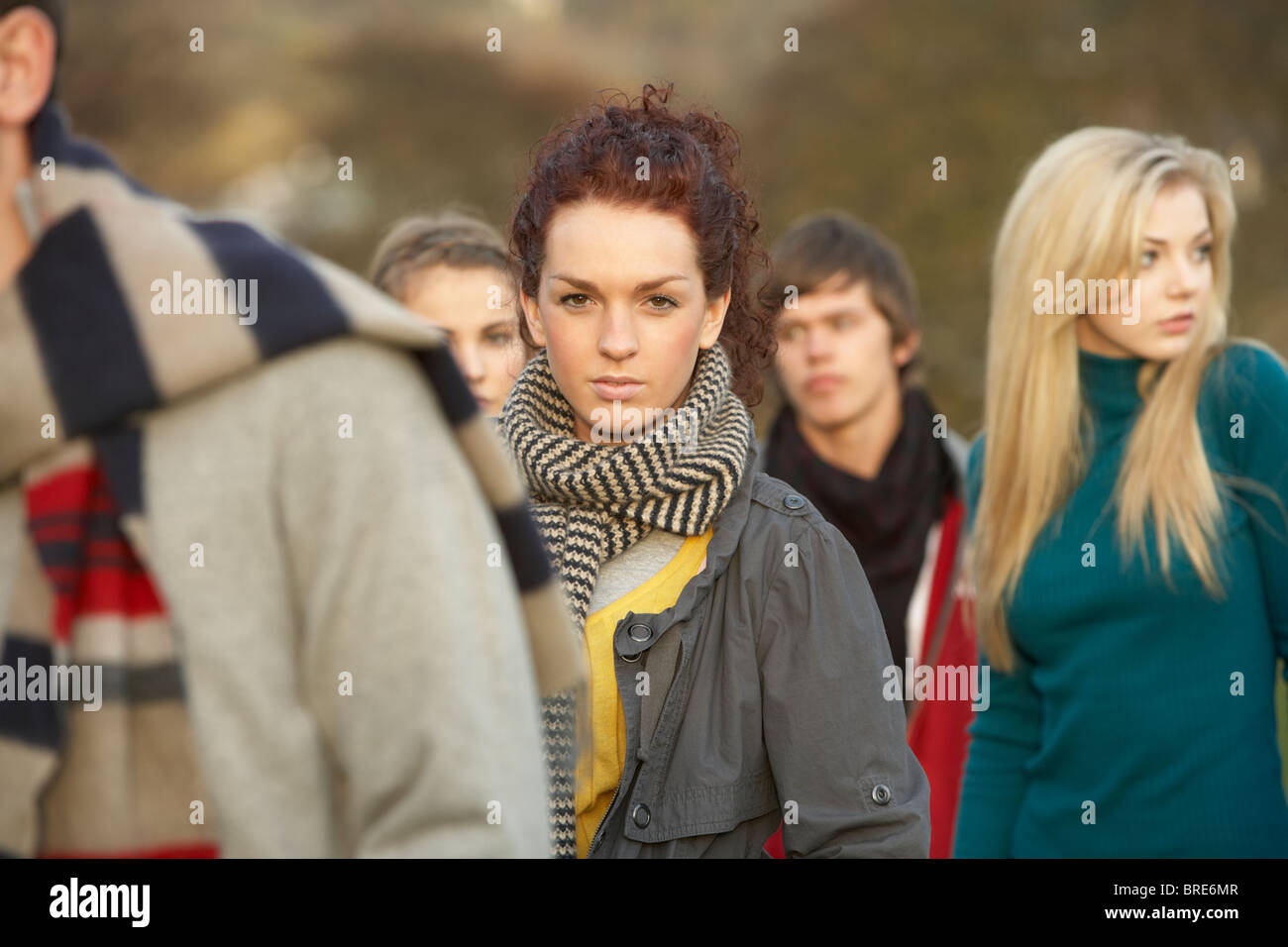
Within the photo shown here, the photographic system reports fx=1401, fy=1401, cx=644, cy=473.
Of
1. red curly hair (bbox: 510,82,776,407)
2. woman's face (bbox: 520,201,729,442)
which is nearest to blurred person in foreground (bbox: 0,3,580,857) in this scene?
woman's face (bbox: 520,201,729,442)

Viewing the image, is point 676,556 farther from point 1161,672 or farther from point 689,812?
point 1161,672

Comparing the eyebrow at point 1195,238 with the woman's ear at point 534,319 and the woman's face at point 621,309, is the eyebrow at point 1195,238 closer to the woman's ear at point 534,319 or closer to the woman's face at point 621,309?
the woman's face at point 621,309

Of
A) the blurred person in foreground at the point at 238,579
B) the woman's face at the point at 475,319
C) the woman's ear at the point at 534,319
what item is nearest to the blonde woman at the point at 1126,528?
the woman's face at the point at 475,319

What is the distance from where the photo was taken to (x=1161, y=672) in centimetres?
315

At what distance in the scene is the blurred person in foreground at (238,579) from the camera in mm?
1323

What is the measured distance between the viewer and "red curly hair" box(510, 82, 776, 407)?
2.48 meters

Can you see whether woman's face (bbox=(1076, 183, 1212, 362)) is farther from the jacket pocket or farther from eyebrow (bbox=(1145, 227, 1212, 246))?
the jacket pocket

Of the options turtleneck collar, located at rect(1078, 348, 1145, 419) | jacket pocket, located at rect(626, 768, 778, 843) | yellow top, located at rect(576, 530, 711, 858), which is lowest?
jacket pocket, located at rect(626, 768, 778, 843)

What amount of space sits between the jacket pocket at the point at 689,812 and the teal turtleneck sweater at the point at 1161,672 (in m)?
1.34

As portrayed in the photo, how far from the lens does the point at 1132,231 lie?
3348 millimetres

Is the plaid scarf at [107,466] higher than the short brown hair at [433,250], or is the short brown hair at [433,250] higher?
the short brown hair at [433,250]

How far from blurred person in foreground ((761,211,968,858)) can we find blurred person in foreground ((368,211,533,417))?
1.04 m
